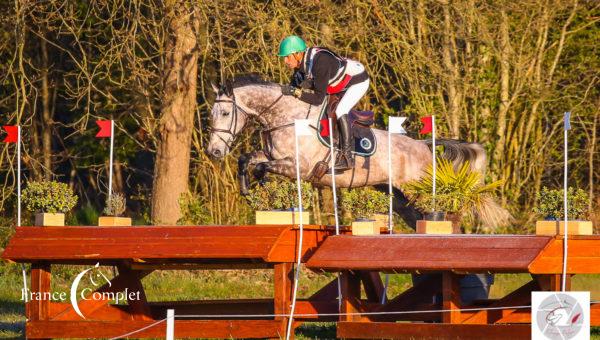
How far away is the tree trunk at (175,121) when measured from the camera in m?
12.7

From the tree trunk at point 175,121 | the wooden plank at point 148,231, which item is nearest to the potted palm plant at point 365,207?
the wooden plank at point 148,231

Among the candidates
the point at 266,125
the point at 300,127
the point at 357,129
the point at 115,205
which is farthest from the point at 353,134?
the point at 115,205

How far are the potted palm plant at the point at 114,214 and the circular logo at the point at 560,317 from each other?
10.7 feet

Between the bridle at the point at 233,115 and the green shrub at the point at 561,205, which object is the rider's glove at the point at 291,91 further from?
the green shrub at the point at 561,205

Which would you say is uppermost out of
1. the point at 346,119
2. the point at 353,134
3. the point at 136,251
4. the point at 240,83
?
the point at 240,83

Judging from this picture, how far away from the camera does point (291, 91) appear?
30.6 feet

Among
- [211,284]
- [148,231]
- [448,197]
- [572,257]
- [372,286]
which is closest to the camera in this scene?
[572,257]

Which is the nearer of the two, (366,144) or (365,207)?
(365,207)

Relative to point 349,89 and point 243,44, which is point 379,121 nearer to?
point 243,44

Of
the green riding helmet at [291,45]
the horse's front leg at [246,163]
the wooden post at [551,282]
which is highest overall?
the green riding helmet at [291,45]

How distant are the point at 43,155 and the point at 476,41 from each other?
17.4 feet

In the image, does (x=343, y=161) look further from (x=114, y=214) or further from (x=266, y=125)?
(x=114, y=214)

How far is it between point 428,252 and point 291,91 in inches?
91.9

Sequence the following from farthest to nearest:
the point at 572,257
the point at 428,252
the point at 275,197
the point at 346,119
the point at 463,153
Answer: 1. the point at 463,153
2. the point at 346,119
3. the point at 275,197
4. the point at 428,252
5. the point at 572,257
